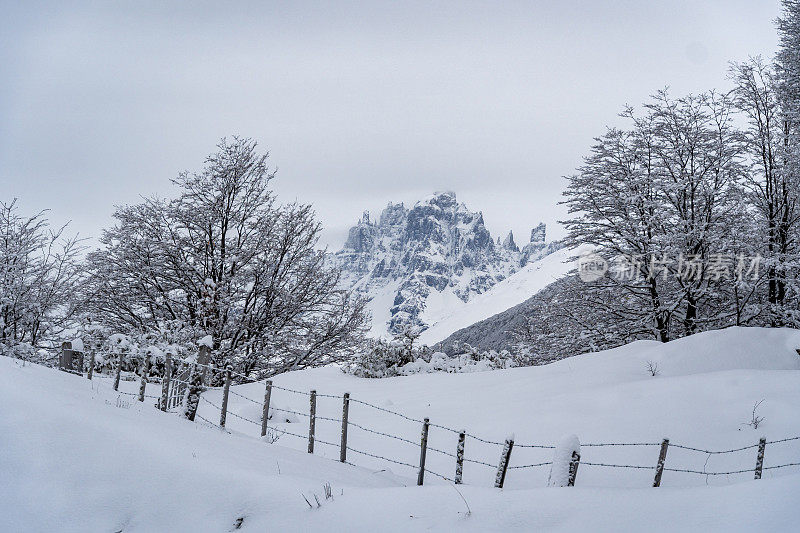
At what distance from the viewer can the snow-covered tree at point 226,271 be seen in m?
13.4

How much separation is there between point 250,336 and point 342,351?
10.5 ft

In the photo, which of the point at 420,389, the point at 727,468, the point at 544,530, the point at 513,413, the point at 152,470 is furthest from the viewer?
the point at 420,389

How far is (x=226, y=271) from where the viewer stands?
14086 millimetres

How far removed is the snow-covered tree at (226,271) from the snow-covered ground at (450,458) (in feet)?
10.9

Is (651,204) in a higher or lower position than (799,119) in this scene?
lower

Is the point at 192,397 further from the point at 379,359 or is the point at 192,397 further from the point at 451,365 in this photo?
the point at 451,365

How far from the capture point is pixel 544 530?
3.87 metres

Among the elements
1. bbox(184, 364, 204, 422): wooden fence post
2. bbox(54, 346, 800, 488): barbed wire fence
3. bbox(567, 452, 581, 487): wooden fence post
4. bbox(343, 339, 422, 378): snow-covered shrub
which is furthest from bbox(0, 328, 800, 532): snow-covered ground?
bbox(343, 339, 422, 378): snow-covered shrub

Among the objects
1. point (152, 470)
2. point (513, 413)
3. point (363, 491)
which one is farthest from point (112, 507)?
point (513, 413)

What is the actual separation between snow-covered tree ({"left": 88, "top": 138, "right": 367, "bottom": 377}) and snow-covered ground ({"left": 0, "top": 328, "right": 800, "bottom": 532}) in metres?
3.33

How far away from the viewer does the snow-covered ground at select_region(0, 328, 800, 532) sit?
4020mm

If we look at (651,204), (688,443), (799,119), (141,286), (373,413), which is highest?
(799,119)

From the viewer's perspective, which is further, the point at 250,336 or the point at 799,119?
the point at 250,336

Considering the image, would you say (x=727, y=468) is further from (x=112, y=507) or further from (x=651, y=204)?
(x=651, y=204)
